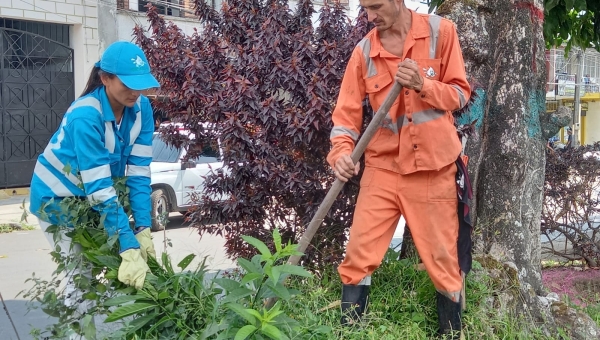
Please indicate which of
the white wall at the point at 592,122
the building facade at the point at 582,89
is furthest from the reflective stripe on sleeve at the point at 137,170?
the white wall at the point at 592,122

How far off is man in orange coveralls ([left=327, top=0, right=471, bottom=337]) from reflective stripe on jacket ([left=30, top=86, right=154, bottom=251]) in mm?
1025

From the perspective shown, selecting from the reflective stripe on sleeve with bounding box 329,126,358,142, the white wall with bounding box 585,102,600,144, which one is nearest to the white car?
the reflective stripe on sleeve with bounding box 329,126,358,142

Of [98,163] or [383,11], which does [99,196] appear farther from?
[383,11]

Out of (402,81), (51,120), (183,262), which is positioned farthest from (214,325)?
(51,120)

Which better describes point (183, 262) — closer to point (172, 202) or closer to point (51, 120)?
point (172, 202)

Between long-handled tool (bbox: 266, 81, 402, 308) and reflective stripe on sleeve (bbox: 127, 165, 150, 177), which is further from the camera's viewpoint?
reflective stripe on sleeve (bbox: 127, 165, 150, 177)

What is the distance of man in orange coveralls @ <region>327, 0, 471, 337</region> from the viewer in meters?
3.13

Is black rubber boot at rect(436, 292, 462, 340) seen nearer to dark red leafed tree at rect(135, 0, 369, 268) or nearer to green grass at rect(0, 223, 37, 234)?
dark red leafed tree at rect(135, 0, 369, 268)

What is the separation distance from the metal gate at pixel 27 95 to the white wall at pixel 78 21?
10.6 inches

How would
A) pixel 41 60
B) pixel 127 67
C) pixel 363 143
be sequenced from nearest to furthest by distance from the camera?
pixel 363 143 → pixel 127 67 → pixel 41 60

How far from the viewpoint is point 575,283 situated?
571cm

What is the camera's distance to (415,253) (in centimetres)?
394

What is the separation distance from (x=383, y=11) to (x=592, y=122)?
41222mm

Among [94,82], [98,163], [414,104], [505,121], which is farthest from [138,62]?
[505,121]
